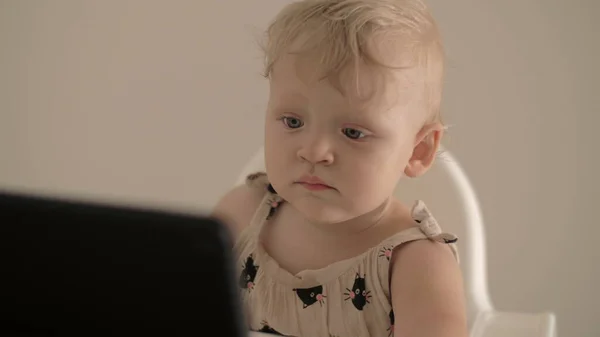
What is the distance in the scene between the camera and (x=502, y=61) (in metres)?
1.26

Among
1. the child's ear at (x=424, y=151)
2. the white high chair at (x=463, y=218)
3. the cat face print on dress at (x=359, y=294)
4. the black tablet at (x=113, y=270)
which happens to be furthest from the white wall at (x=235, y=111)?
the black tablet at (x=113, y=270)

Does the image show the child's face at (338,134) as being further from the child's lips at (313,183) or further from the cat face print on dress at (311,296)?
the cat face print on dress at (311,296)

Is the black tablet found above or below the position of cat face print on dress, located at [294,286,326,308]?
above

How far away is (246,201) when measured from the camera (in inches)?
39.4

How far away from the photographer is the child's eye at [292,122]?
2.56 ft

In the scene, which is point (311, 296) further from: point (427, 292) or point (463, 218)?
point (463, 218)

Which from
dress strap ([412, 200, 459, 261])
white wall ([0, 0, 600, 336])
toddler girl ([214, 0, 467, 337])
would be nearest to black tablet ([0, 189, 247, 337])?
toddler girl ([214, 0, 467, 337])

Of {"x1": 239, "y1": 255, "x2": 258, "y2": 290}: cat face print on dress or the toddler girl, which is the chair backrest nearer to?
the toddler girl

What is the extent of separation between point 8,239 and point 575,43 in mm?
1124

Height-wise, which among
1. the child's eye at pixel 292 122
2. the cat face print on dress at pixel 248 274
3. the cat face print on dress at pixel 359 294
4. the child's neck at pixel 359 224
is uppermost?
the child's eye at pixel 292 122

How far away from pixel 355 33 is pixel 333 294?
31cm

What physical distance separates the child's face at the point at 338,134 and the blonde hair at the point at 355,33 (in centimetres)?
2

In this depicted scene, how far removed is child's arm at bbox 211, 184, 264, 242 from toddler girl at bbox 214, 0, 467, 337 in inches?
3.6

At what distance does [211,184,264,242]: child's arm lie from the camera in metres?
0.99
